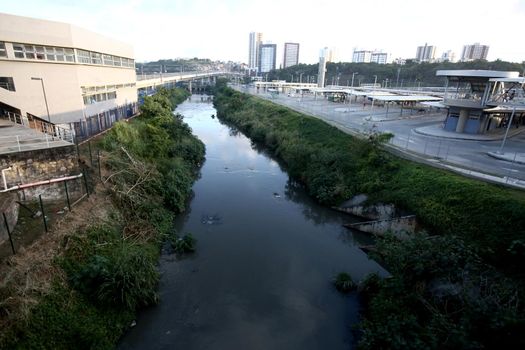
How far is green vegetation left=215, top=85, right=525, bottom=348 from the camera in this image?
8.34 metres

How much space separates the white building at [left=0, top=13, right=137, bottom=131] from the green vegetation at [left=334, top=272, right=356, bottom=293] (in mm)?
22257

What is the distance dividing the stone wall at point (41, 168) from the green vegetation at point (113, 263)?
2049 millimetres

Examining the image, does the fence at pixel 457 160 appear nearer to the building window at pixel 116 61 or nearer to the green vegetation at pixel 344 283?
the green vegetation at pixel 344 283

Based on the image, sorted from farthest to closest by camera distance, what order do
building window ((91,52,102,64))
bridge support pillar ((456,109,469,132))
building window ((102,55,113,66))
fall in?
building window ((102,55,113,66)) → bridge support pillar ((456,109,469,132)) → building window ((91,52,102,64))

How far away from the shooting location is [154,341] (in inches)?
415

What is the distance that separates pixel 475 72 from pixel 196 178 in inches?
1071

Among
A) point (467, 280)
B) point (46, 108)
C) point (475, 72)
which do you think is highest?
point (475, 72)

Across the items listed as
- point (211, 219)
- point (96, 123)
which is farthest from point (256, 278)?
point (96, 123)

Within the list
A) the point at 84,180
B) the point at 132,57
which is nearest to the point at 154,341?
the point at 84,180

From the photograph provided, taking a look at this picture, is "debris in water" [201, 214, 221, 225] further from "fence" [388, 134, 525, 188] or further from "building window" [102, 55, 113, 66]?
"building window" [102, 55, 113, 66]

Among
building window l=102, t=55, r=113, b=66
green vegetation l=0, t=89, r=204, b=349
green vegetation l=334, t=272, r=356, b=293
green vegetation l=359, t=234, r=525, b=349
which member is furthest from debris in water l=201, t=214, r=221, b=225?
building window l=102, t=55, r=113, b=66

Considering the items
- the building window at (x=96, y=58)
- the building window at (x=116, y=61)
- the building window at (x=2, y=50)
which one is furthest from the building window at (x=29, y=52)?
the building window at (x=116, y=61)

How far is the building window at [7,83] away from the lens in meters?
21.0

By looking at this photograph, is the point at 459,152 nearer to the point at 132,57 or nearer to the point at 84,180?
the point at 84,180
